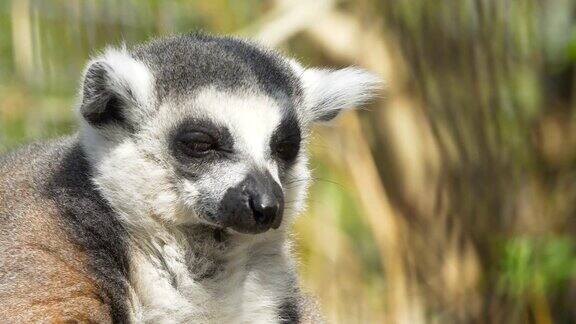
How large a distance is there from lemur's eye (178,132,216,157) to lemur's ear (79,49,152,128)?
27cm

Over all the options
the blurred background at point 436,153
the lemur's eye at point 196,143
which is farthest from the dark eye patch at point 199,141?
the blurred background at point 436,153

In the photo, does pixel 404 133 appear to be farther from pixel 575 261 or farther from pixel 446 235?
pixel 575 261

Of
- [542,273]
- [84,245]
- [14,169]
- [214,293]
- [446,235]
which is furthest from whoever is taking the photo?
[446,235]

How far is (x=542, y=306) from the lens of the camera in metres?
6.40

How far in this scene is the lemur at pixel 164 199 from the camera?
155 inches

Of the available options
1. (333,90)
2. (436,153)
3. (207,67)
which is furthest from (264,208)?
(436,153)

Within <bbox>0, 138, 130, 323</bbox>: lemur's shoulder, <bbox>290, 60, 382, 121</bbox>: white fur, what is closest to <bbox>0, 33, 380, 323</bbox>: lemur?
<bbox>0, 138, 130, 323</bbox>: lemur's shoulder

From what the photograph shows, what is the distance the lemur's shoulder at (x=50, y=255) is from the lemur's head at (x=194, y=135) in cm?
19

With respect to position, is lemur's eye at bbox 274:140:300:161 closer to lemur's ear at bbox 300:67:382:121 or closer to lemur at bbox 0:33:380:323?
lemur at bbox 0:33:380:323

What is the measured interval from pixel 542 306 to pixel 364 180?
5.04 ft

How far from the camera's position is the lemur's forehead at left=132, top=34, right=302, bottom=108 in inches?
178

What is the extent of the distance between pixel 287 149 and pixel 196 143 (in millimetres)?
470

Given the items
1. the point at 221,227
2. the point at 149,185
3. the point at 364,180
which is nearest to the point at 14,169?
the point at 149,185

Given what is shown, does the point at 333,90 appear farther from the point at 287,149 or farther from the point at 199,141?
the point at 199,141
